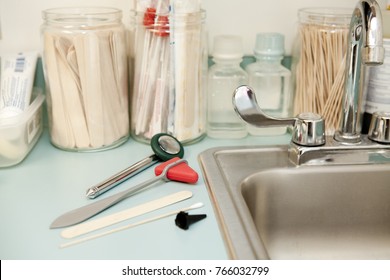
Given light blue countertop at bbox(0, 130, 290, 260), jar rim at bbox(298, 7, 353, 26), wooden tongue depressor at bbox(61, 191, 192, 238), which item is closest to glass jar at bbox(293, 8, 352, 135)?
jar rim at bbox(298, 7, 353, 26)

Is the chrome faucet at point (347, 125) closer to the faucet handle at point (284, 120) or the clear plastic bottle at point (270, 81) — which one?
the faucet handle at point (284, 120)

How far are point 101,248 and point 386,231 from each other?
0.51 meters

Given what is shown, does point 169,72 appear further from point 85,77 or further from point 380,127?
point 380,127

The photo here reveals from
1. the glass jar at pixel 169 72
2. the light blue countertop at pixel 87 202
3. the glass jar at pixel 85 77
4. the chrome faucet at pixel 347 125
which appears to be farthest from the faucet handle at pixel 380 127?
the glass jar at pixel 85 77

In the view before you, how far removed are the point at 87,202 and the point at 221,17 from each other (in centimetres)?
50

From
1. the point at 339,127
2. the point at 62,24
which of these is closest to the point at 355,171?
the point at 339,127

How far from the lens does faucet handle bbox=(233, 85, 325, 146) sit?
0.73 meters

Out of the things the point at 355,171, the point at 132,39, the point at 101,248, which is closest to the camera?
the point at 101,248

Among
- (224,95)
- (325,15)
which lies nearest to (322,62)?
(325,15)

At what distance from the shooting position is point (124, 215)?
0.65 metres

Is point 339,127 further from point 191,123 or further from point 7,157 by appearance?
point 7,157

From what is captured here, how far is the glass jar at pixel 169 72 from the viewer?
2.72ft

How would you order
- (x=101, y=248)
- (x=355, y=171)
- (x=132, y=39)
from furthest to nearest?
(x=132, y=39) < (x=355, y=171) < (x=101, y=248)
